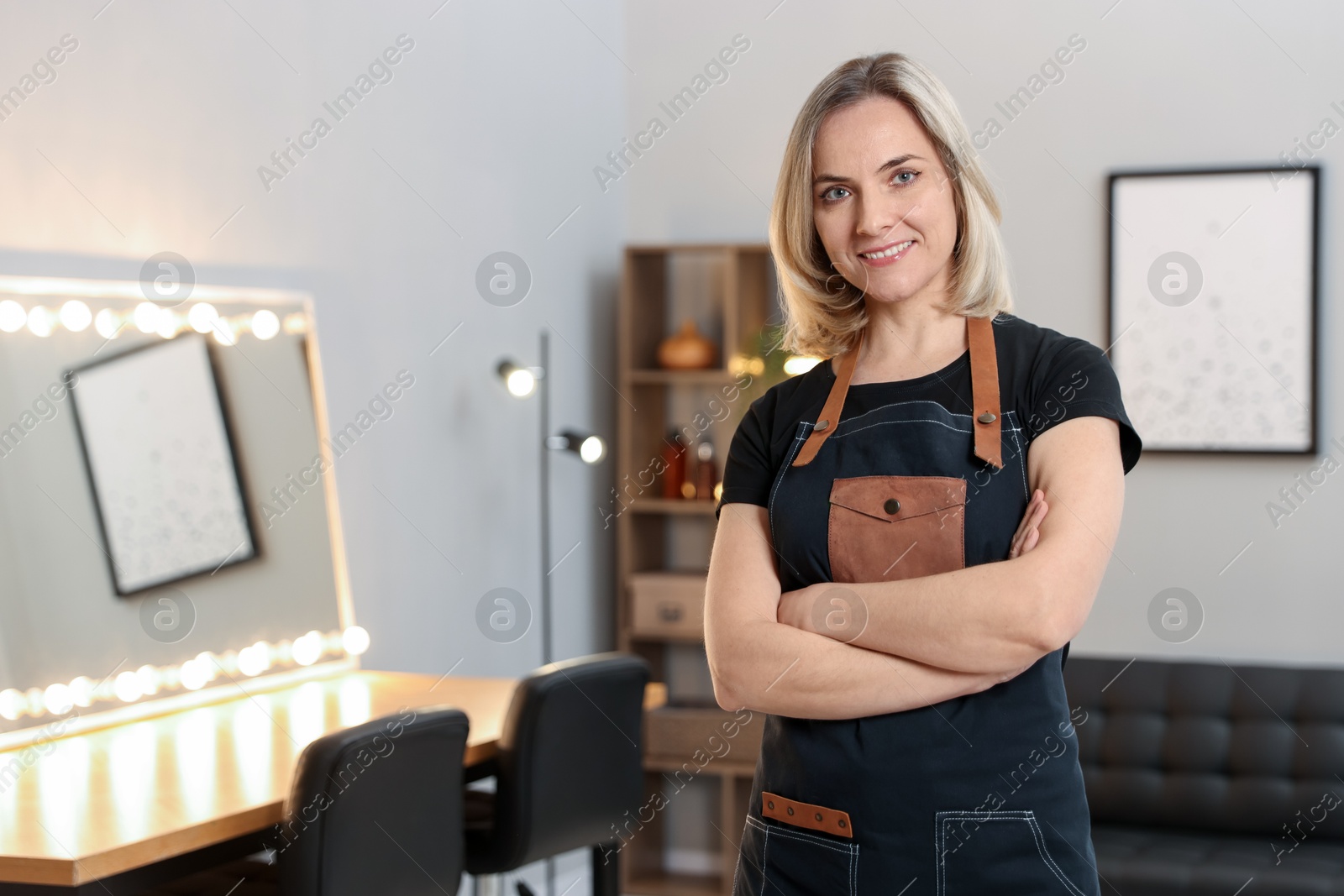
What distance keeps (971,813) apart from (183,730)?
1.77 meters

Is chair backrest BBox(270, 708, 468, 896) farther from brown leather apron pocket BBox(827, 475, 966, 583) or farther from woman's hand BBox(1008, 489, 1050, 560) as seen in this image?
woman's hand BBox(1008, 489, 1050, 560)

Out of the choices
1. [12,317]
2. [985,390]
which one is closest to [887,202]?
[985,390]

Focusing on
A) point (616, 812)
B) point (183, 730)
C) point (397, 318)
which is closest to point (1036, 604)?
point (616, 812)

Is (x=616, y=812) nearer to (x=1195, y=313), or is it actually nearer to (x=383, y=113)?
(x=383, y=113)

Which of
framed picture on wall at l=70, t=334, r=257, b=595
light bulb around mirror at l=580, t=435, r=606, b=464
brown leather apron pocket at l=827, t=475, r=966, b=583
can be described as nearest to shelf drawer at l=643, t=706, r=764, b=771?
light bulb around mirror at l=580, t=435, r=606, b=464

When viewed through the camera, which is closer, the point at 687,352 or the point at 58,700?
the point at 58,700

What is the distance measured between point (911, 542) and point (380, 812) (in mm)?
1159

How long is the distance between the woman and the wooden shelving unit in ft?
8.71

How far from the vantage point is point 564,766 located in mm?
2516

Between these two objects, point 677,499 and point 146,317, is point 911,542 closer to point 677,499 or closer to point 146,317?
point 146,317

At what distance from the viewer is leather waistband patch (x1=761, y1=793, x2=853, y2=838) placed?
126 cm

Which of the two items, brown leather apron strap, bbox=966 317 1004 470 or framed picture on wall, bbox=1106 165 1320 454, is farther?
framed picture on wall, bbox=1106 165 1320 454

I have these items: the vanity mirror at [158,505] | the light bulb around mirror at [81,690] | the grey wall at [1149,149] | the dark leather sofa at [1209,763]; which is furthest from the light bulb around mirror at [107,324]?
the dark leather sofa at [1209,763]

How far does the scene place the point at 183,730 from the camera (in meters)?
2.43
